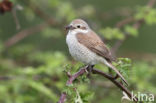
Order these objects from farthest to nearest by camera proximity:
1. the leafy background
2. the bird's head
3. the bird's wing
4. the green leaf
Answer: the green leaf < the leafy background < the bird's head < the bird's wing

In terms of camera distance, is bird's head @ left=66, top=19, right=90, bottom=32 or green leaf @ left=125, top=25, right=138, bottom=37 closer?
bird's head @ left=66, top=19, right=90, bottom=32

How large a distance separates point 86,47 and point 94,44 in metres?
0.11

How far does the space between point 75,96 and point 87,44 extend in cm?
154

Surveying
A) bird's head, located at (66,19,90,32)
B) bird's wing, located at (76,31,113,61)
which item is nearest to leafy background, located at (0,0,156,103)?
bird's wing, located at (76,31,113,61)

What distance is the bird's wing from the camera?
14.0ft

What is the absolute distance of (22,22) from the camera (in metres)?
8.68

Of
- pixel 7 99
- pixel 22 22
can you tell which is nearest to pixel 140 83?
pixel 7 99

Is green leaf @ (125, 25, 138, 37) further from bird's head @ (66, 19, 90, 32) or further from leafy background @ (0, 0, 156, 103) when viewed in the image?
bird's head @ (66, 19, 90, 32)

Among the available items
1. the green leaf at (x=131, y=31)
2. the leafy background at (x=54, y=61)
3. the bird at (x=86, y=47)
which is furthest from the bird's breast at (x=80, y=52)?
the green leaf at (x=131, y=31)

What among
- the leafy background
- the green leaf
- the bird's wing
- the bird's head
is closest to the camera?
the bird's wing

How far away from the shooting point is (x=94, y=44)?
14.6 feet

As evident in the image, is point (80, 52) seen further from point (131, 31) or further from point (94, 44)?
point (131, 31)

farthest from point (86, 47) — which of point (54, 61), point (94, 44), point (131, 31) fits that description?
point (131, 31)

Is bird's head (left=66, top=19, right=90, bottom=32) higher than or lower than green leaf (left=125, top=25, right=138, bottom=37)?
lower
